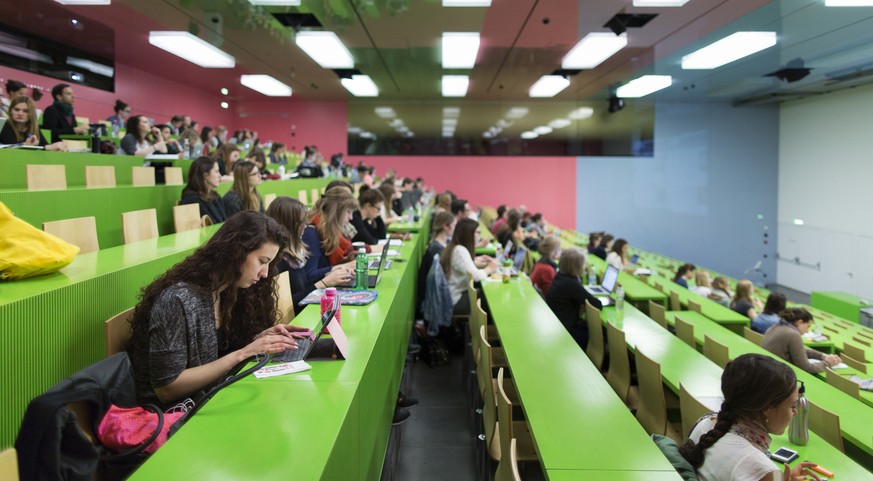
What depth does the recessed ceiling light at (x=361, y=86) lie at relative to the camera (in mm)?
10961

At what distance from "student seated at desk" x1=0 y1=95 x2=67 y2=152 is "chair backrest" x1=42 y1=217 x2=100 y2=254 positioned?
1911 millimetres

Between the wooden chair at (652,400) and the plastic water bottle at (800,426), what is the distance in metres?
0.76

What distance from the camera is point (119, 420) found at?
1510mm

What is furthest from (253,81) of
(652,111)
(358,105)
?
(652,111)

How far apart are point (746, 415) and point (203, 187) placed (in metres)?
3.95

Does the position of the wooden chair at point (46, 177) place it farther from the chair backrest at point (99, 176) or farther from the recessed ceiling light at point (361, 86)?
the recessed ceiling light at point (361, 86)

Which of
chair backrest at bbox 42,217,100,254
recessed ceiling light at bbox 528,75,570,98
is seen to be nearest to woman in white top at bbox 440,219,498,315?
chair backrest at bbox 42,217,100,254

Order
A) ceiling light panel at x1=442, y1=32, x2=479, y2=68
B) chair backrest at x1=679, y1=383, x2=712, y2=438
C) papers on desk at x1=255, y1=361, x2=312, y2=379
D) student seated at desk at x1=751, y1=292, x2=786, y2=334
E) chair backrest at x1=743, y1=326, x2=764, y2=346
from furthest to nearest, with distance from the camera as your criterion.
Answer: ceiling light panel at x1=442, y1=32, x2=479, y2=68
student seated at desk at x1=751, y1=292, x2=786, y2=334
chair backrest at x1=743, y1=326, x2=764, y2=346
chair backrest at x1=679, y1=383, x2=712, y2=438
papers on desk at x1=255, y1=361, x2=312, y2=379

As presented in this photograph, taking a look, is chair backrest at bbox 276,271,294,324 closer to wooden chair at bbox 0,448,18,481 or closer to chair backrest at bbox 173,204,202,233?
chair backrest at bbox 173,204,202,233

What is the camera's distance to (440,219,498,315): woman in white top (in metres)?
5.27

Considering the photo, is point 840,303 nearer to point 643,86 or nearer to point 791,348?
point 791,348

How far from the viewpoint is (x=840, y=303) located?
8359 millimetres

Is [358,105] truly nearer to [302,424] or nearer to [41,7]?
[41,7]

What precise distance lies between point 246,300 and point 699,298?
589 cm
